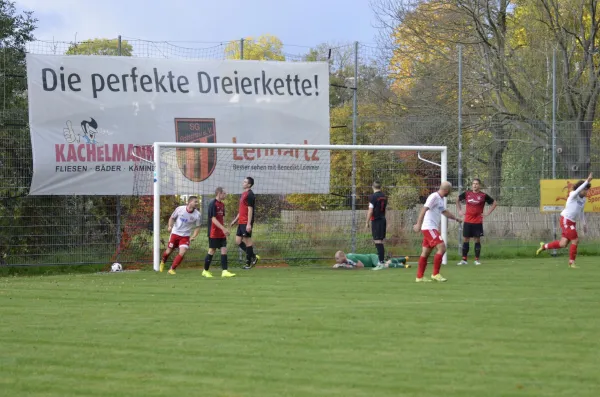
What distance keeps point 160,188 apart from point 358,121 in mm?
5362

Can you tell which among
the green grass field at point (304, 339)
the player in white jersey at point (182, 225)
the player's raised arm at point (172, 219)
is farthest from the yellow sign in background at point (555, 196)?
the player's raised arm at point (172, 219)

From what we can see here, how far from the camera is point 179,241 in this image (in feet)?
58.0

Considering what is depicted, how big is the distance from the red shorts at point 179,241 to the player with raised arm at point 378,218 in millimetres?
4130

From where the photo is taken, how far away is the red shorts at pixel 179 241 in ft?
57.8

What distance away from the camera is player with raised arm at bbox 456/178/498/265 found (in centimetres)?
1964

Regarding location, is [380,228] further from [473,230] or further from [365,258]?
[473,230]

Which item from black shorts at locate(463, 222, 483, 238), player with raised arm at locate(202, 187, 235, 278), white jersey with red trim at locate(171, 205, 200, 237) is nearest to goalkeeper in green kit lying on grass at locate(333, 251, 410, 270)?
black shorts at locate(463, 222, 483, 238)

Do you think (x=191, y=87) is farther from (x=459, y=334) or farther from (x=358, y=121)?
(x=459, y=334)

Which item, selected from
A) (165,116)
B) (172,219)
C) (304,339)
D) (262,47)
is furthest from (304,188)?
(262,47)

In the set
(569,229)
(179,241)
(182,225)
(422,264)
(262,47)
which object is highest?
(262,47)

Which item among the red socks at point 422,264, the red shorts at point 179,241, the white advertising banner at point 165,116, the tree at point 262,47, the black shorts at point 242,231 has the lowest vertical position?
the red socks at point 422,264

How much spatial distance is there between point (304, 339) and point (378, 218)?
10500 millimetres

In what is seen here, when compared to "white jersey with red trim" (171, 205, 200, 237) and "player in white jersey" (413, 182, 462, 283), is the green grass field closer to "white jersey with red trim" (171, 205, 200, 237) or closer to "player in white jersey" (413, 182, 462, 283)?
"player in white jersey" (413, 182, 462, 283)

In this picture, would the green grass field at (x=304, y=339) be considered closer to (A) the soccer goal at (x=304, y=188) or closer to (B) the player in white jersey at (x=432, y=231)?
(B) the player in white jersey at (x=432, y=231)
